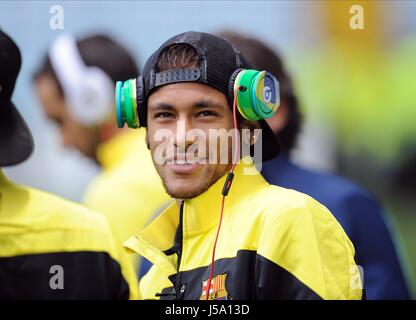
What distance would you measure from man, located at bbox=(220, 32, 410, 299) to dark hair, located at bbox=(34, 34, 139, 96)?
1.26 feet

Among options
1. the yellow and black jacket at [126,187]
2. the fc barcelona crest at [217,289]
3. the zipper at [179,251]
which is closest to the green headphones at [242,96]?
the zipper at [179,251]

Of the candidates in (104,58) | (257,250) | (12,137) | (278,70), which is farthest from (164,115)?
(104,58)

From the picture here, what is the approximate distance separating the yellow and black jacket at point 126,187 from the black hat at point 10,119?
1.34 feet

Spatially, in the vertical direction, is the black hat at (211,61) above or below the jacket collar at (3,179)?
above

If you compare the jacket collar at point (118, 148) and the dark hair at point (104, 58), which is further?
the jacket collar at point (118, 148)

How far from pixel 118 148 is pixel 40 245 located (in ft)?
2.69

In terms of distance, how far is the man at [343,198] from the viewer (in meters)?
3.10

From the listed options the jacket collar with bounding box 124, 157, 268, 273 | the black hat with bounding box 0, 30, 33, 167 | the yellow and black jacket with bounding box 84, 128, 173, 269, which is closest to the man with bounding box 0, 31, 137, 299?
the black hat with bounding box 0, 30, 33, 167

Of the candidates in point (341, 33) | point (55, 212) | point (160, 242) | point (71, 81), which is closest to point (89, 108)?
point (71, 81)

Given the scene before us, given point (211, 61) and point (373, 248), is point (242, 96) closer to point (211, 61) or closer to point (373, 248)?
point (211, 61)

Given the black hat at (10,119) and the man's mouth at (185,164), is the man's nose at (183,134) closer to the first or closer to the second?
the man's mouth at (185,164)

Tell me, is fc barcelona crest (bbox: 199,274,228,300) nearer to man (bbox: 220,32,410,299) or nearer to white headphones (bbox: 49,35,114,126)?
man (bbox: 220,32,410,299)

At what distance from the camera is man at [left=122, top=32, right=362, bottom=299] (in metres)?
2.29
